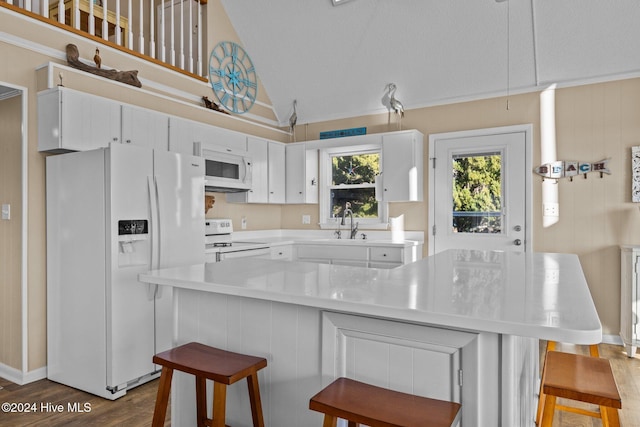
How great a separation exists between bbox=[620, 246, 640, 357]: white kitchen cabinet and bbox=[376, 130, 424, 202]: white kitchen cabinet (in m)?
1.83

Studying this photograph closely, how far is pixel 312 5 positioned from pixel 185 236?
256cm

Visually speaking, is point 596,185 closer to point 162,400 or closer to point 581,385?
point 581,385

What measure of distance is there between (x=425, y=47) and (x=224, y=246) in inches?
105

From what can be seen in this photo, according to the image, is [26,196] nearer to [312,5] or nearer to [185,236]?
[185,236]

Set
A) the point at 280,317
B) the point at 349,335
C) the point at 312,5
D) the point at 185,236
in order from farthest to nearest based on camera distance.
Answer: the point at 312,5 → the point at 185,236 → the point at 280,317 → the point at 349,335

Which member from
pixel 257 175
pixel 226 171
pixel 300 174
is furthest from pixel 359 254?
pixel 226 171

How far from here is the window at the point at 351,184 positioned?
488 cm

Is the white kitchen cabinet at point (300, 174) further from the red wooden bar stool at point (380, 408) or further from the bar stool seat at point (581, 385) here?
the red wooden bar stool at point (380, 408)

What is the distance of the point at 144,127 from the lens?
11.1 ft

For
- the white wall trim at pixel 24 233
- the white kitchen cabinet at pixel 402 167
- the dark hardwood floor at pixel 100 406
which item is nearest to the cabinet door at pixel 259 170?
the white kitchen cabinet at pixel 402 167

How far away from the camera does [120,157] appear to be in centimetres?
A: 269

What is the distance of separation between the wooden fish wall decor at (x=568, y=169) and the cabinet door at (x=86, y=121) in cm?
365

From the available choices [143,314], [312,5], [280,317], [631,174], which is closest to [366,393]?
[280,317]

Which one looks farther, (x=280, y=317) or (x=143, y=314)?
(x=143, y=314)
